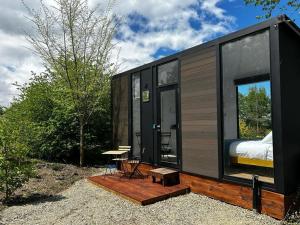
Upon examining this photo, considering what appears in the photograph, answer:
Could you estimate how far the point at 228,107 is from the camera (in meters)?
5.12

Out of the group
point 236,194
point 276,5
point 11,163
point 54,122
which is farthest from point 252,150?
point 54,122

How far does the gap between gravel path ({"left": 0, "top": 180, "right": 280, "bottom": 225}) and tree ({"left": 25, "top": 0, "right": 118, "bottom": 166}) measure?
3716 mm

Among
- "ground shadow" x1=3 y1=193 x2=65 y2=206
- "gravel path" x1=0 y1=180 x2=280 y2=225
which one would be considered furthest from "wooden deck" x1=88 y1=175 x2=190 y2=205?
"ground shadow" x1=3 y1=193 x2=65 y2=206

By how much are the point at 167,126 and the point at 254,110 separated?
200 cm

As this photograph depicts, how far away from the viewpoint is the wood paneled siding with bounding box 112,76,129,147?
25.6ft

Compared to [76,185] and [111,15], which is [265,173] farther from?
[111,15]

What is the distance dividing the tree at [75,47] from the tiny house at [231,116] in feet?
7.17

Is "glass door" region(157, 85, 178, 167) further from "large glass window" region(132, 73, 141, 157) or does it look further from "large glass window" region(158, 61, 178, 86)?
"large glass window" region(132, 73, 141, 157)

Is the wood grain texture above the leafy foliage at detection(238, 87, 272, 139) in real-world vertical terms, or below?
below

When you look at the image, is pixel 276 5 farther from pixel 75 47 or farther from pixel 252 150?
pixel 75 47

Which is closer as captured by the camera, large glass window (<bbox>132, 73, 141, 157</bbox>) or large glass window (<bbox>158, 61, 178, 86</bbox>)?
large glass window (<bbox>158, 61, 178, 86</bbox>)

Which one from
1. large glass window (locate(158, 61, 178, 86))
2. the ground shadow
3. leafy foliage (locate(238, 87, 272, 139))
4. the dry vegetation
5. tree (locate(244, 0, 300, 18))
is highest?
tree (locate(244, 0, 300, 18))

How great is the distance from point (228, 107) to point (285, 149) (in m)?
1.51

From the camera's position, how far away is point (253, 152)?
4613mm
